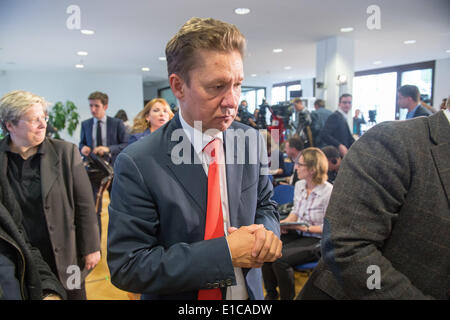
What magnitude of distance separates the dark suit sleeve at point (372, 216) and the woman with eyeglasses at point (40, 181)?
1.47 m

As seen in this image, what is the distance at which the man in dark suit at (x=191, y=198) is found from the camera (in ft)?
2.38

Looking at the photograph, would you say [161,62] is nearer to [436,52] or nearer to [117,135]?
[117,135]

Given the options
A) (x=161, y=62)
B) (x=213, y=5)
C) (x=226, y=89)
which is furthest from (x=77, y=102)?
(x=226, y=89)

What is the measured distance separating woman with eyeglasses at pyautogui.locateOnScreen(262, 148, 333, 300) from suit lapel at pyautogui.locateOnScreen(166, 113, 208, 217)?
5.84ft

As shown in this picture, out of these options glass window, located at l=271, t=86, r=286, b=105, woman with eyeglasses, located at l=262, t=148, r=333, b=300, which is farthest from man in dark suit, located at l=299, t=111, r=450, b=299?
glass window, located at l=271, t=86, r=286, b=105

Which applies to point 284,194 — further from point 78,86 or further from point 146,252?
point 78,86

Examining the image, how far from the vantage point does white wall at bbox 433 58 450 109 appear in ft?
34.3

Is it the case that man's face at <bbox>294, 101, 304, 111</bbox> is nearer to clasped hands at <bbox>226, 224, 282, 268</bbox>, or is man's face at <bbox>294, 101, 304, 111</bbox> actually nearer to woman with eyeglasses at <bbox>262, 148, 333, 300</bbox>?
woman with eyeglasses at <bbox>262, 148, 333, 300</bbox>

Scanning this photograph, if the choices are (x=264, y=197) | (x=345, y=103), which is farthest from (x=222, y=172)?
(x=345, y=103)

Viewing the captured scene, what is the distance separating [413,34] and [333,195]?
772 cm

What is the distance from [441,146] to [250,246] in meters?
0.48

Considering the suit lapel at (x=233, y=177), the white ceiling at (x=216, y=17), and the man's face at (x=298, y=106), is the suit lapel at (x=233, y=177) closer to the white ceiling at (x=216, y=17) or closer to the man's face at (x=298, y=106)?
the white ceiling at (x=216, y=17)

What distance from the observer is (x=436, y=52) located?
930cm

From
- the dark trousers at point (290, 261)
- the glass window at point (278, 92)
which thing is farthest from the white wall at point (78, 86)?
the dark trousers at point (290, 261)
